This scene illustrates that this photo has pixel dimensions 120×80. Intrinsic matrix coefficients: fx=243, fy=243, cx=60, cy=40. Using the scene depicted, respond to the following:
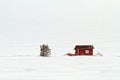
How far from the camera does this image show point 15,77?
1.84m

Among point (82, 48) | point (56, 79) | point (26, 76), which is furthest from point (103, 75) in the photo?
point (82, 48)

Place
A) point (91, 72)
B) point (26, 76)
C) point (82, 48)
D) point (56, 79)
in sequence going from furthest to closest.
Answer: point (82, 48) → point (91, 72) → point (26, 76) → point (56, 79)

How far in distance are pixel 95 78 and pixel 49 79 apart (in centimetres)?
34

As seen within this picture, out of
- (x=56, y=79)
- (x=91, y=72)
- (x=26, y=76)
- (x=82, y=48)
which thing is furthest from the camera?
(x=82, y=48)

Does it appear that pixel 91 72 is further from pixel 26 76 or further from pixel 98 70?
pixel 26 76

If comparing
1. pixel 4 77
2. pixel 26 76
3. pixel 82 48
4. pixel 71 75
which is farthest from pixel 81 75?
pixel 82 48

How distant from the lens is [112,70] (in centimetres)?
212

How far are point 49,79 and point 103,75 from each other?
0.46 m

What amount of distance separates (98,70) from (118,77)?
13.8 inches

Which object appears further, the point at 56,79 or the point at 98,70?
the point at 98,70

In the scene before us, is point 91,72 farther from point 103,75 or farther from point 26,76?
point 26,76

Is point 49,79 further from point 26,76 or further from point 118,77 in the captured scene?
point 118,77

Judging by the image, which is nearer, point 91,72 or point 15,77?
point 15,77

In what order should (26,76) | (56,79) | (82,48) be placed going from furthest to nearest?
1. (82,48)
2. (26,76)
3. (56,79)
